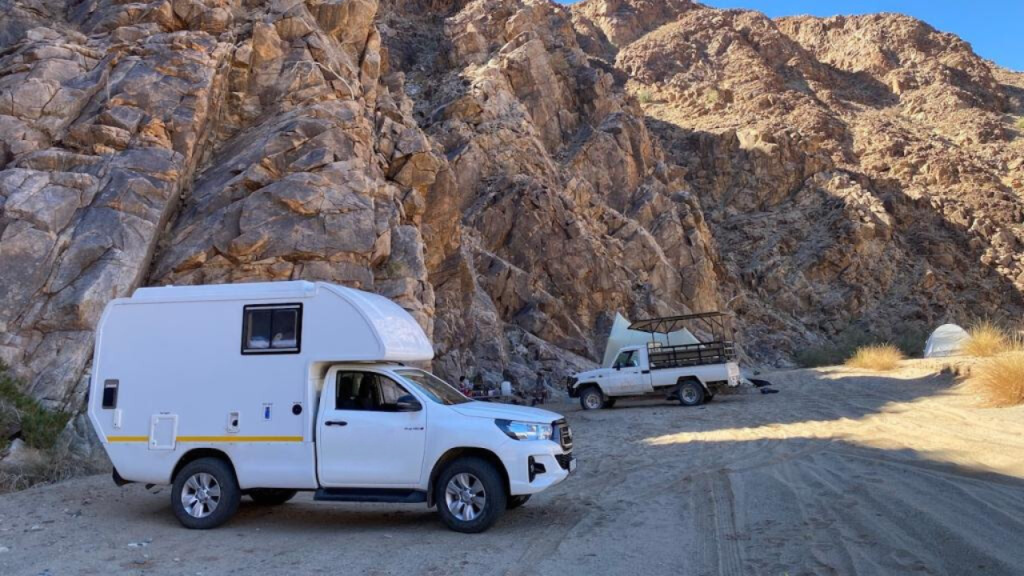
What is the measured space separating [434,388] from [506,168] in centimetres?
3064

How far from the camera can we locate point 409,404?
7.89 meters

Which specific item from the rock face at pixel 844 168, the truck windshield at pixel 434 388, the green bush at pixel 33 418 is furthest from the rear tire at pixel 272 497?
the rock face at pixel 844 168

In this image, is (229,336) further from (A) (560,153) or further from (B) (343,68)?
(A) (560,153)

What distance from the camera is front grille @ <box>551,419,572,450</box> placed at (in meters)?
7.97


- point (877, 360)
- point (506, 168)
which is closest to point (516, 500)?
point (877, 360)

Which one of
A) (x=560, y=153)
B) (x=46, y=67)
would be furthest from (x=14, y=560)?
(x=560, y=153)

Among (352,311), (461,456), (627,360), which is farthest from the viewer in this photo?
(627,360)

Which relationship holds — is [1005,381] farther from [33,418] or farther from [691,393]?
[33,418]

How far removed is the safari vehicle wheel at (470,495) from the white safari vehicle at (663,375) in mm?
15643

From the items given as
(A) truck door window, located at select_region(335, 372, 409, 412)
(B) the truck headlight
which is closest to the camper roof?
(A) truck door window, located at select_region(335, 372, 409, 412)

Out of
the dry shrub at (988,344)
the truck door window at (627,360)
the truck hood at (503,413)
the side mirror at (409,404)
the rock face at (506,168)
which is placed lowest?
the truck hood at (503,413)

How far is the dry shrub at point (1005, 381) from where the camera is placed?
1375cm

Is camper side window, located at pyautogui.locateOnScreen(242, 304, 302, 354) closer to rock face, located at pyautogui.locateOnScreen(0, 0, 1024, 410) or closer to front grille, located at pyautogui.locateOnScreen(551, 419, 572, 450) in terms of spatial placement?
front grille, located at pyautogui.locateOnScreen(551, 419, 572, 450)

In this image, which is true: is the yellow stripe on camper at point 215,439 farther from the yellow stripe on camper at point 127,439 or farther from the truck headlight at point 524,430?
the truck headlight at point 524,430
